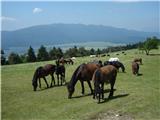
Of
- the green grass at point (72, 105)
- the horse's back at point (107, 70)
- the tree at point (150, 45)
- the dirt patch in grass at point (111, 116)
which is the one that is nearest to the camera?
the dirt patch in grass at point (111, 116)

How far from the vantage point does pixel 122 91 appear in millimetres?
22188

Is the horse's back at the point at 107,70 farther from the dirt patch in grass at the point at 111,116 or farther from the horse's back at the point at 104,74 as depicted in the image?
the dirt patch in grass at the point at 111,116

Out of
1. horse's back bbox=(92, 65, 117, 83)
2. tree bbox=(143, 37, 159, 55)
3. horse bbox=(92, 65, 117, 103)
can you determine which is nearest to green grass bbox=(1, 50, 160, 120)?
horse bbox=(92, 65, 117, 103)

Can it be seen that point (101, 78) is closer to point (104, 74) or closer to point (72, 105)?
point (104, 74)

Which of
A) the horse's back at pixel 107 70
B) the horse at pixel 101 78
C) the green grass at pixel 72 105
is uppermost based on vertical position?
the horse's back at pixel 107 70

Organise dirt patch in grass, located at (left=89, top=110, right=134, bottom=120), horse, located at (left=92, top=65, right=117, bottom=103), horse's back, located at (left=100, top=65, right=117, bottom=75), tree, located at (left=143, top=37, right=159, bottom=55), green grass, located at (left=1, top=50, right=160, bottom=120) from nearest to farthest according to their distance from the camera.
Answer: dirt patch in grass, located at (left=89, top=110, right=134, bottom=120) → green grass, located at (left=1, top=50, right=160, bottom=120) → horse, located at (left=92, top=65, right=117, bottom=103) → horse's back, located at (left=100, top=65, right=117, bottom=75) → tree, located at (left=143, top=37, right=159, bottom=55)

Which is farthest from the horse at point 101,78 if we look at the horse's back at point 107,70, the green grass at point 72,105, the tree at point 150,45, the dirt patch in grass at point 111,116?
the tree at point 150,45

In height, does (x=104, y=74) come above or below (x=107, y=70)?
below

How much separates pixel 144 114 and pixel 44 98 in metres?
8.92

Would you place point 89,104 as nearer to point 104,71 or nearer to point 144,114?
point 104,71

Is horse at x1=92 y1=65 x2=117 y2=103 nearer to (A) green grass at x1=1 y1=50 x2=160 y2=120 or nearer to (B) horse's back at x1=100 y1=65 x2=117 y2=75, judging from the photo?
(B) horse's back at x1=100 y1=65 x2=117 y2=75

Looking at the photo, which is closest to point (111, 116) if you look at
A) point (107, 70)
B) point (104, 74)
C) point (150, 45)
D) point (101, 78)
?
point (101, 78)

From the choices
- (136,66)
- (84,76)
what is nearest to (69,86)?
(84,76)

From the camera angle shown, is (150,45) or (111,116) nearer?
(111,116)
